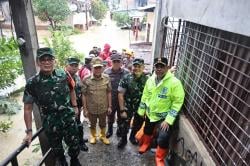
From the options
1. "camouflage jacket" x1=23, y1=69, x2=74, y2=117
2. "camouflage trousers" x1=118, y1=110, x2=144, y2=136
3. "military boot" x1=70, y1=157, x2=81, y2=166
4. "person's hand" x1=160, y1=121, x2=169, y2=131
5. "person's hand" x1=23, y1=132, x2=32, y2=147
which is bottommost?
"military boot" x1=70, y1=157, x2=81, y2=166

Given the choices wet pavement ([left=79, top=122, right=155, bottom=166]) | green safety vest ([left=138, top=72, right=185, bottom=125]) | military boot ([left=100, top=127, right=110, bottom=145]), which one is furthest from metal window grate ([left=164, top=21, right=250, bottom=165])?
military boot ([left=100, top=127, right=110, bottom=145])

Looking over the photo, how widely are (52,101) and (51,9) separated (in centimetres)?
2555

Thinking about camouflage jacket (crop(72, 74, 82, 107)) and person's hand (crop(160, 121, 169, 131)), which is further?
camouflage jacket (crop(72, 74, 82, 107))

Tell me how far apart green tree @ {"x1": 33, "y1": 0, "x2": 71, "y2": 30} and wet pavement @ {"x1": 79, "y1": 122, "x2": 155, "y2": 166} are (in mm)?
24145

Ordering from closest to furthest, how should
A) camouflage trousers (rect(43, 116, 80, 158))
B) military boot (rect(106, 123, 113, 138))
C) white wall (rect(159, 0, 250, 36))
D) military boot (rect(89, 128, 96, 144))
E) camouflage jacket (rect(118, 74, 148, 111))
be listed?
white wall (rect(159, 0, 250, 36)) < camouflage trousers (rect(43, 116, 80, 158)) < camouflage jacket (rect(118, 74, 148, 111)) < military boot (rect(89, 128, 96, 144)) < military boot (rect(106, 123, 113, 138))

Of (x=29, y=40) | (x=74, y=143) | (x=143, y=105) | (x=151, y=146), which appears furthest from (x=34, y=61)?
(x=151, y=146)

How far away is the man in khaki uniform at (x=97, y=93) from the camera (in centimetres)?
404

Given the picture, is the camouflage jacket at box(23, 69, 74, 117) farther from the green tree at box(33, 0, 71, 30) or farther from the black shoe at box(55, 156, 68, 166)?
the green tree at box(33, 0, 71, 30)

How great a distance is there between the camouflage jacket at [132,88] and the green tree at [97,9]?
37853mm

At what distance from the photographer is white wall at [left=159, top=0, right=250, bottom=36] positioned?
2298mm

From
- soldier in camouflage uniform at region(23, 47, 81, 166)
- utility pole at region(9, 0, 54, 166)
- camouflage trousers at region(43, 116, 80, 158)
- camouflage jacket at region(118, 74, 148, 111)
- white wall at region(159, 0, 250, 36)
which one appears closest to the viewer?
white wall at region(159, 0, 250, 36)

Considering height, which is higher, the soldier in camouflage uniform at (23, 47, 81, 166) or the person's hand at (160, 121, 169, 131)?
the soldier in camouflage uniform at (23, 47, 81, 166)

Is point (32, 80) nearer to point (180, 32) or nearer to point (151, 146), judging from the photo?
point (151, 146)

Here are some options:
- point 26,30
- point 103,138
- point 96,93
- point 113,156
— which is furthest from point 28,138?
point 103,138
